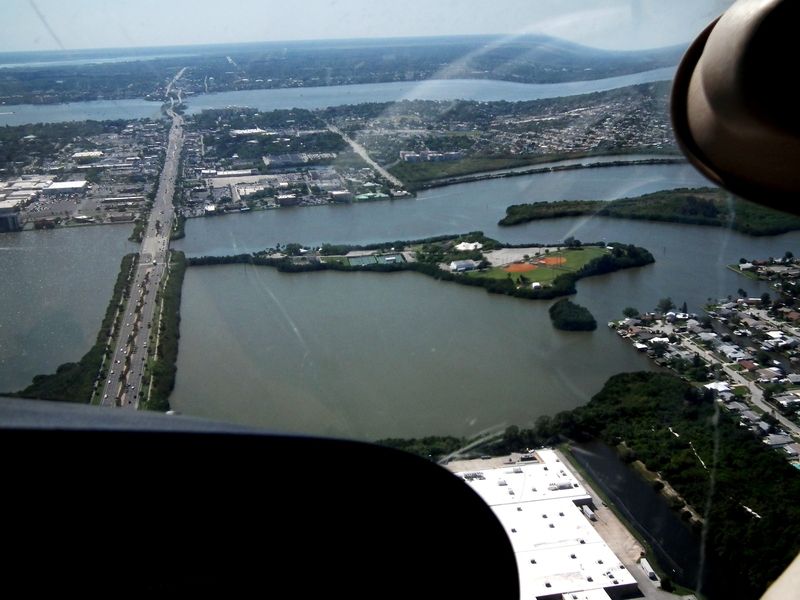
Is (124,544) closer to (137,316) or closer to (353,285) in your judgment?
(137,316)

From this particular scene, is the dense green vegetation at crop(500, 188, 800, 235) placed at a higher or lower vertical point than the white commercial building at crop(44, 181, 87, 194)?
lower

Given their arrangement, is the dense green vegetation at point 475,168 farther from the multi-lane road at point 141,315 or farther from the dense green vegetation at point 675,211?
the multi-lane road at point 141,315

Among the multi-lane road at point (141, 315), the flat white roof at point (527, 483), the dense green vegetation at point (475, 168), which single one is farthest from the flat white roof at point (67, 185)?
the flat white roof at point (527, 483)

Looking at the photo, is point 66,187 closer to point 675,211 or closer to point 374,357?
point 374,357

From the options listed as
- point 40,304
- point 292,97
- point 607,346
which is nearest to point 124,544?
point 607,346

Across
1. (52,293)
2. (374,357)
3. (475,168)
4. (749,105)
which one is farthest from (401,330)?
(475,168)

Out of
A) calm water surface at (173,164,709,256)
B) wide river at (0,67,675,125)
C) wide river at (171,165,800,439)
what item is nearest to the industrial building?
wide river at (171,165,800,439)

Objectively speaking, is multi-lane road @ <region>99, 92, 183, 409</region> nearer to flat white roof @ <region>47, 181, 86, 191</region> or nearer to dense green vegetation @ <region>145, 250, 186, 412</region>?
dense green vegetation @ <region>145, 250, 186, 412</region>
